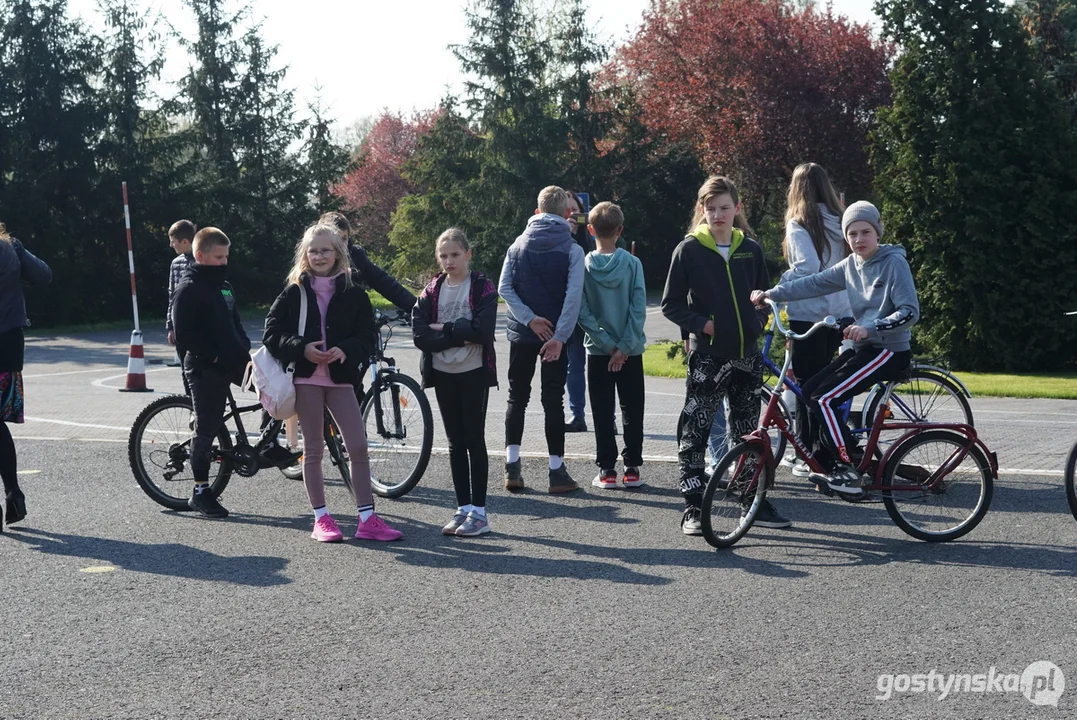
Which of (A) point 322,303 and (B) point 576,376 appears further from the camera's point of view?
(B) point 576,376

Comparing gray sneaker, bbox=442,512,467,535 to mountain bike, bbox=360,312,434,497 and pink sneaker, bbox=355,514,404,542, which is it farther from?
mountain bike, bbox=360,312,434,497

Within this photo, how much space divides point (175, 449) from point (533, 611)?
3454 mm

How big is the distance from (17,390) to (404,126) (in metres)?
56.7

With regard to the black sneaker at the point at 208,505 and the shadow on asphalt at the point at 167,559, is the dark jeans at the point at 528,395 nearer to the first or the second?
the black sneaker at the point at 208,505

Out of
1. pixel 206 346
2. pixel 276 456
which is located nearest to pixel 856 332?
pixel 276 456

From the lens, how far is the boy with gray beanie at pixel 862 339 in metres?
6.75

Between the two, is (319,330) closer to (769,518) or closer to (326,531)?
(326,531)

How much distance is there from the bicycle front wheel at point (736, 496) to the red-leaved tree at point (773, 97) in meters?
31.2

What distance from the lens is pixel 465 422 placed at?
7.00m

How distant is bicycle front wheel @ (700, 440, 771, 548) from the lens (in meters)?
6.47

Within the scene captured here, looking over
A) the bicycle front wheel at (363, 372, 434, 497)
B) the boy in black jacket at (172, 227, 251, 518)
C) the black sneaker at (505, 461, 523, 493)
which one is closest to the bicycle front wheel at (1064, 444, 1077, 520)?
the black sneaker at (505, 461, 523, 493)

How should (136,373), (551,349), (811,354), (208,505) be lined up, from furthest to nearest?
1. (136,373)
2. (551,349)
3. (811,354)
4. (208,505)

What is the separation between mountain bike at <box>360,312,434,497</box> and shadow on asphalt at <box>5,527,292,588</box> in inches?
66.5

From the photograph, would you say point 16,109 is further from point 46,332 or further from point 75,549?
point 75,549
